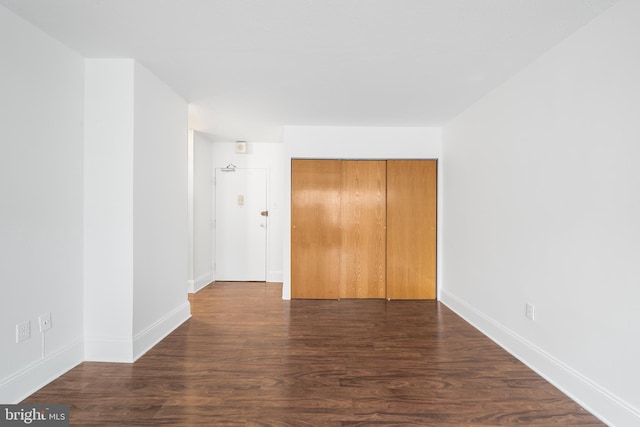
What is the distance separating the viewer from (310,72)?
7.96ft

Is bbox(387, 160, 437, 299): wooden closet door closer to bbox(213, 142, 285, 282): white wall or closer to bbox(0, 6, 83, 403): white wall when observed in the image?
bbox(213, 142, 285, 282): white wall

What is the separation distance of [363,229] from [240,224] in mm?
2149

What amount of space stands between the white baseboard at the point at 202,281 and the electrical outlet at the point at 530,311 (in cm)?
403

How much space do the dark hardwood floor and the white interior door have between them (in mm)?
1814

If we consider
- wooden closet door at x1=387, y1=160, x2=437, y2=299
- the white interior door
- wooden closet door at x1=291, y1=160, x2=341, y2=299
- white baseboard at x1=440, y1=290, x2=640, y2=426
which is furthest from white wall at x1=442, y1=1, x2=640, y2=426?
the white interior door

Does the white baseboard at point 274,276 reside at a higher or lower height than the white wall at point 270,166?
lower

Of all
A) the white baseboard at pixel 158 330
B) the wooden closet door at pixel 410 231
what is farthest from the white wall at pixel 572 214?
the white baseboard at pixel 158 330

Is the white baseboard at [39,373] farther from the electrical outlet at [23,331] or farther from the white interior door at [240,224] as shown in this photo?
the white interior door at [240,224]

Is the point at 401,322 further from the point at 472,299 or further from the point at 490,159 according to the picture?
the point at 490,159

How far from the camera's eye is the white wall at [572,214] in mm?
1578

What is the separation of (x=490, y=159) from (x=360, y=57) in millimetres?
1643

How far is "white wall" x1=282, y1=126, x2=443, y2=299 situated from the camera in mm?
3928

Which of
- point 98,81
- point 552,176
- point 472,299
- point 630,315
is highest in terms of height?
point 98,81

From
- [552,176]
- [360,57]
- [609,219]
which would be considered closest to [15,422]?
[360,57]
